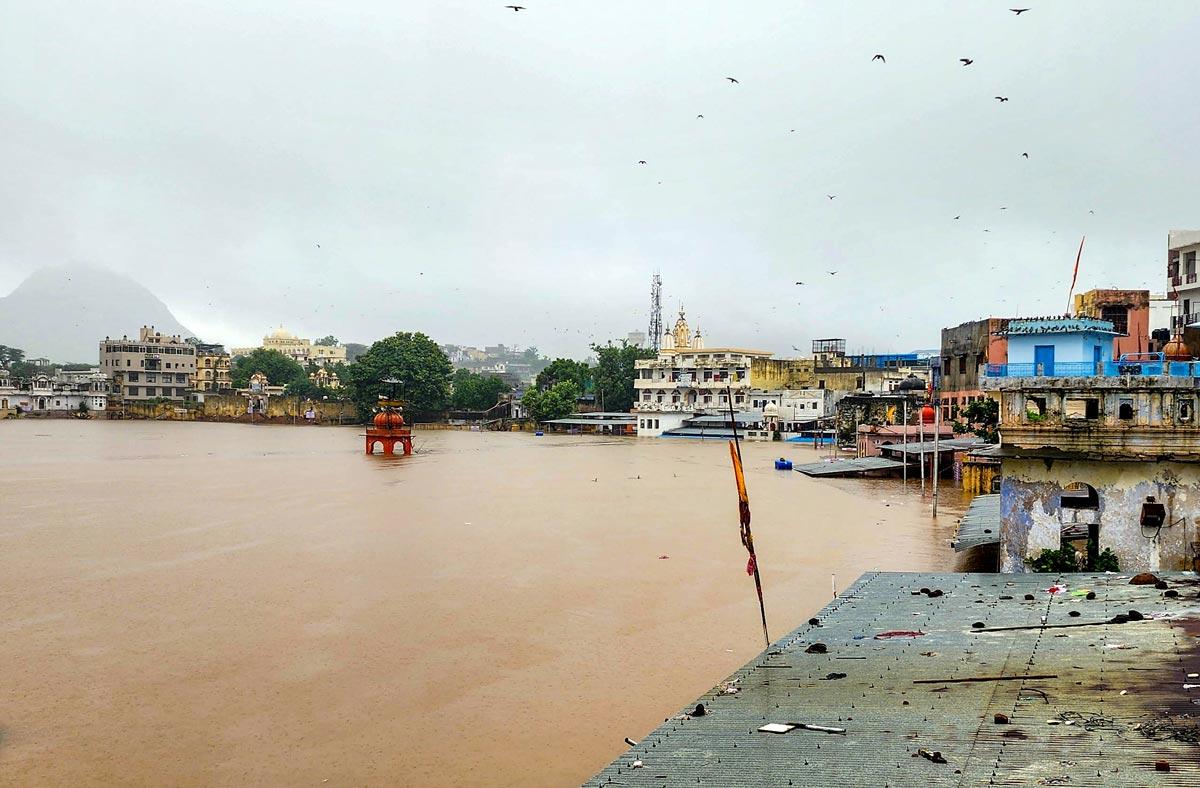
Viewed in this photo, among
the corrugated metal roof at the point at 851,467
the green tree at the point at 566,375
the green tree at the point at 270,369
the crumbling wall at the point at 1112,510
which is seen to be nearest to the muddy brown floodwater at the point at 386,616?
the corrugated metal roof at the point at 851,467

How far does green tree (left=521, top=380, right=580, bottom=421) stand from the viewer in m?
87.1

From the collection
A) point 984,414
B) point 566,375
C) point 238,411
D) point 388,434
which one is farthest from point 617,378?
point 984,414

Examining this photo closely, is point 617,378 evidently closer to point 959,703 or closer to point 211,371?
point 211,371

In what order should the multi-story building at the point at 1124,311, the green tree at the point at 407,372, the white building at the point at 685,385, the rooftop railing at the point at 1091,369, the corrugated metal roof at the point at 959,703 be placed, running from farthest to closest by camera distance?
the green tree at the point at 407,372
the white building at the point at 685,385
the multi-story building at the point at 1124,311
the rooftop railing at the point at 1091,369
the corrugated metal roof at the point at 959,703

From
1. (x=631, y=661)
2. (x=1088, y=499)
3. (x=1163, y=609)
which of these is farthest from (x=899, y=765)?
(x=1088, y=499)

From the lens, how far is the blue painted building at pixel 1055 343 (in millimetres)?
16297

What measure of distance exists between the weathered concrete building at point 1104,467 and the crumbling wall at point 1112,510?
1 cm

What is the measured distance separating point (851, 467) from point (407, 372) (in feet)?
193

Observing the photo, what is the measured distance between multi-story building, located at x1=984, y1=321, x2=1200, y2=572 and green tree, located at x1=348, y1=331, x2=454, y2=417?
77912 millimetres

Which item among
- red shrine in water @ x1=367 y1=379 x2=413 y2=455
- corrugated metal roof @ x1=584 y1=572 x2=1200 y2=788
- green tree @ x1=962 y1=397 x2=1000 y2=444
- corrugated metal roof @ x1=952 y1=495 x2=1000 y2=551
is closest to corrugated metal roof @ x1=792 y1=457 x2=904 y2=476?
green tree @ x1=962 y1=397 x2=1000 y2=444

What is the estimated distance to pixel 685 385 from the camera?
8006 centimetres

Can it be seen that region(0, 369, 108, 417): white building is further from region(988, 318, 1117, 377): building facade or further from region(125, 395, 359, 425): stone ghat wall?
region(988, 318, 1117, 377): building facade

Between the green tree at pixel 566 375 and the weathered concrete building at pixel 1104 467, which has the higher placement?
the green tree at pixel 566 375

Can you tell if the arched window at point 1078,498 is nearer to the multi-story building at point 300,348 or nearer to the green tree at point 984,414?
the green tree at point 984,414
